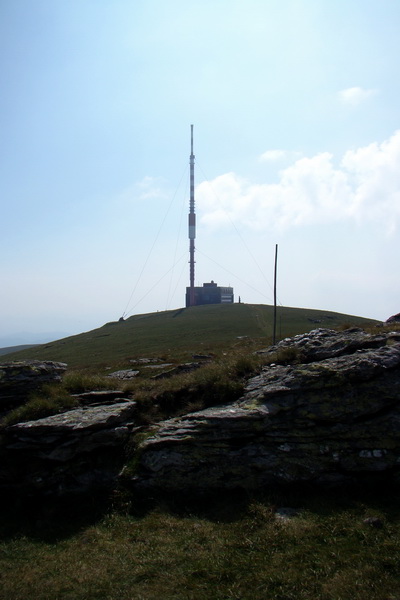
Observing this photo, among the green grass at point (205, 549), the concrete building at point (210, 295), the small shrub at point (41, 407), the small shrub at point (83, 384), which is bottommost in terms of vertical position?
the green grass at point (205, 549)

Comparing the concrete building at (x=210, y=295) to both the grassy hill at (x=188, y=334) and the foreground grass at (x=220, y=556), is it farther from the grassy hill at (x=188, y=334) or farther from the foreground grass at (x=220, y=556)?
the foreground grass at (x=220, y=556)

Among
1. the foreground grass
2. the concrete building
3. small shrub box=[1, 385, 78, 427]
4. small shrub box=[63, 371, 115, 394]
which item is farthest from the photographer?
the concrete building

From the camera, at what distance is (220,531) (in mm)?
8961

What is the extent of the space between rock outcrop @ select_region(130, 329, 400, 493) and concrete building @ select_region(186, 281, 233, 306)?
116578mm

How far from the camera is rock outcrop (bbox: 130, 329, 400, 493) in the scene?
10.4 m

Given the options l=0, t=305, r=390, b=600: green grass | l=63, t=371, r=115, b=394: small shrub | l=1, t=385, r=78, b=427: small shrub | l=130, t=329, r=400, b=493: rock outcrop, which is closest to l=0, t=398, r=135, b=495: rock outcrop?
l=0, t=305, r=390, b=600: green grass

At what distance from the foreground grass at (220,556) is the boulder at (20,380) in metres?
6.04

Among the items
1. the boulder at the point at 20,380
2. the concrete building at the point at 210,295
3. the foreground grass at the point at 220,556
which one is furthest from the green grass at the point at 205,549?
the concrete building at the point at 210,295

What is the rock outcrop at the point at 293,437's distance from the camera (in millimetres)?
10422

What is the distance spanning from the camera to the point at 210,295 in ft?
438

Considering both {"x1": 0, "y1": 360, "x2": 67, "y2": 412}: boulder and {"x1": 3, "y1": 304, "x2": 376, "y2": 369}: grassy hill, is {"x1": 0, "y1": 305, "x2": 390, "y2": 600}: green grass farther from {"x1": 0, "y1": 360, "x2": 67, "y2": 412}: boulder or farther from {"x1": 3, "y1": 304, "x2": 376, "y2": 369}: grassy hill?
{"x1": 3, "y1": 304, "x2": 376, "y2": 369}: grassy hill

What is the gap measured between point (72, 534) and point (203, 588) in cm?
421

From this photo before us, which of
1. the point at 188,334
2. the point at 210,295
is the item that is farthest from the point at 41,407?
the point at 210,295

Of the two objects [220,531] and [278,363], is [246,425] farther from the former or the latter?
[278,363]
